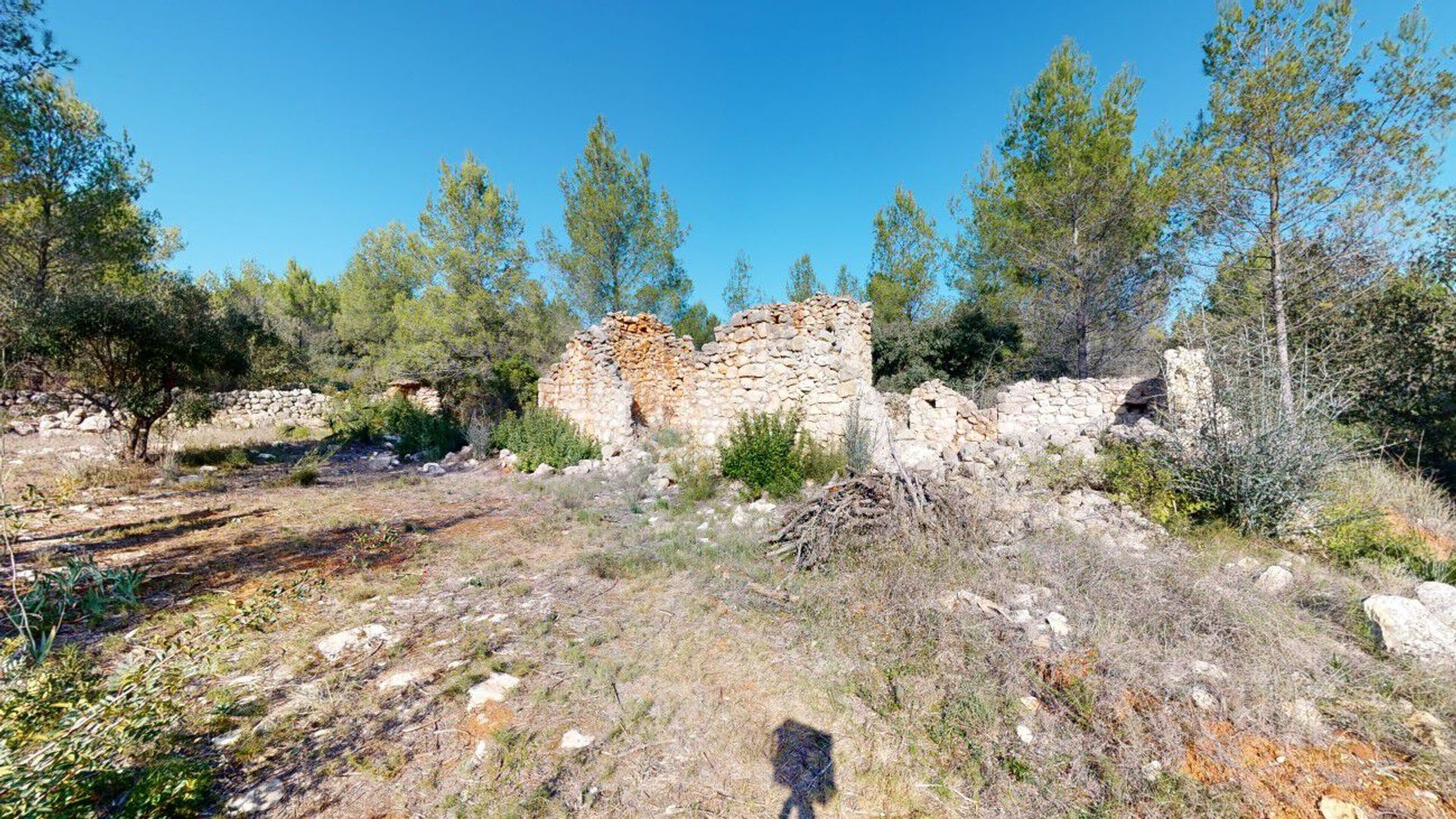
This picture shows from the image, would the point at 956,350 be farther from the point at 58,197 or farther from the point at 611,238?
the point at 58,197

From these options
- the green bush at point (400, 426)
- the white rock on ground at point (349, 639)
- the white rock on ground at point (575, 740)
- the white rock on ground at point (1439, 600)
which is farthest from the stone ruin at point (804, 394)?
the white rock on ground at point (349, 639)

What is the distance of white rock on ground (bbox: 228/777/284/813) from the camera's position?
5.57 ft

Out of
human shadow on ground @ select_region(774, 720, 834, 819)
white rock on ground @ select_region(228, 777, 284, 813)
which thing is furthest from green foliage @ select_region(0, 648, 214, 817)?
human shadow on ground @ select_region(774, 720, 834, 819)

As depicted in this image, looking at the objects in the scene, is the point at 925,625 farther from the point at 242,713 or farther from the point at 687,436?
the point at 687,436

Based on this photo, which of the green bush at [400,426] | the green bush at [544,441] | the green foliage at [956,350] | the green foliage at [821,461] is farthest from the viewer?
the green foliage at [956,350]

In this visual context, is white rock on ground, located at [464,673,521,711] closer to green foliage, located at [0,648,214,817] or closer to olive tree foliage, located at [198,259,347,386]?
green foliage, located at [0,648,214,817]

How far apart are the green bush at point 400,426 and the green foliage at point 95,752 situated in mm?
8783

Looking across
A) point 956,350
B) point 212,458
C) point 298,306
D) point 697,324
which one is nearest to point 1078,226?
point 956,350

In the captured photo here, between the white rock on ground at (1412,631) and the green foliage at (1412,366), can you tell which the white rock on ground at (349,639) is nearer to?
the white rock on ground at (1412,631)

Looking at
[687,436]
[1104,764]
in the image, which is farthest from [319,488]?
[1104,764]

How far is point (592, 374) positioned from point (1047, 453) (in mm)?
7625

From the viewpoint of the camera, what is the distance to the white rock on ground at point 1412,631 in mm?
2306

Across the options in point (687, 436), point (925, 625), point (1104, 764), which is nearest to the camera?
point (1104, 764)

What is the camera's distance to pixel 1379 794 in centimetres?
175
